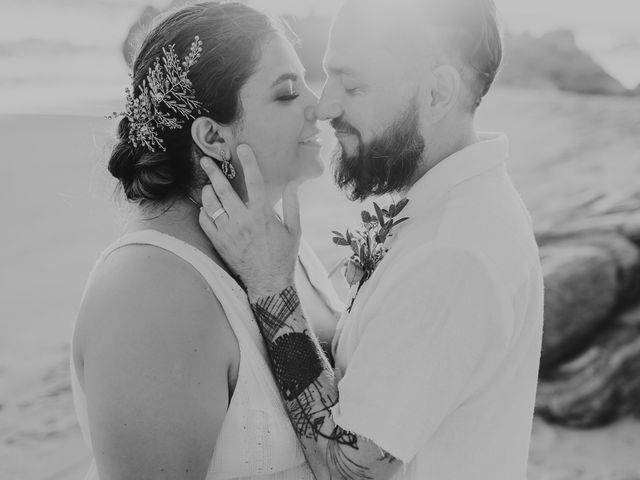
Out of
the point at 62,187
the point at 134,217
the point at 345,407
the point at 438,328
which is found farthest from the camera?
the point at 62,187

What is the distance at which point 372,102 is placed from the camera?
237 cm

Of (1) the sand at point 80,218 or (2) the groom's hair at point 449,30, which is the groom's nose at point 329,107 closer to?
(2) the groom's hair at point 449,30

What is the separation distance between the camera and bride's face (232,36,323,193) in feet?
8.29

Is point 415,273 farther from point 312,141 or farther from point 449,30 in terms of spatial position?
point 312,141

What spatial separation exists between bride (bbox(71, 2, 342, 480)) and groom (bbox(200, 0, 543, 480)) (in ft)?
0.34

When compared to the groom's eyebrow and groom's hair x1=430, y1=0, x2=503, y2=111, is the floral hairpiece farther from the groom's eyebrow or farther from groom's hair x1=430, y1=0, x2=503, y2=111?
groom's hair x1=430, y1=0, x2=503, y2=111

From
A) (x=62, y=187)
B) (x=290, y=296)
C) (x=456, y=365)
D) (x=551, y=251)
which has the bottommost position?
(x=62, y=187)

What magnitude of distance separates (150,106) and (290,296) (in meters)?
0.81

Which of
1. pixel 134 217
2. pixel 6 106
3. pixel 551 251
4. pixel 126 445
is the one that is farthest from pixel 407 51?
pixel 6 106

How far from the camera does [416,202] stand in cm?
223

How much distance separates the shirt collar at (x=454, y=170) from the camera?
2186 mm

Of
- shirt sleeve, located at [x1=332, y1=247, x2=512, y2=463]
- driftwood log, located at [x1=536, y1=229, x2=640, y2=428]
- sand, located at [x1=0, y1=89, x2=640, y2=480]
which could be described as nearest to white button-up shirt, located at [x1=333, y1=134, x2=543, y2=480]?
shirt sleeve, located at [x1=332, y1=247, x2=512, y2=463]

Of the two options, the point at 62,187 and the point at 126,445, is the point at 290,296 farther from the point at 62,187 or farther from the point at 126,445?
the point at 62,187

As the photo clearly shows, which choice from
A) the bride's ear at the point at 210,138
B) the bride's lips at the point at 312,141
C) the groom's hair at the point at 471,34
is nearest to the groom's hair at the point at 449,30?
the groom's hair at the point at 471,34
